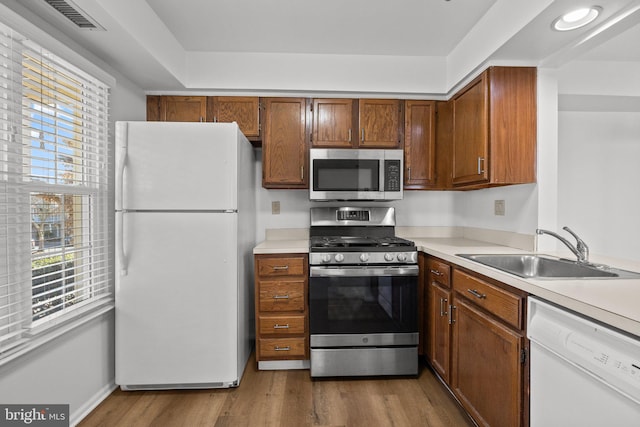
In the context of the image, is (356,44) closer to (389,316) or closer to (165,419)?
(389,316)

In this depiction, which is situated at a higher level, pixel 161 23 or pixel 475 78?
pixel 161 23

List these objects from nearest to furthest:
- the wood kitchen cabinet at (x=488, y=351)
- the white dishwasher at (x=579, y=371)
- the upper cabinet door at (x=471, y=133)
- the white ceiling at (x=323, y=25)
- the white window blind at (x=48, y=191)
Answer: the white dishwasher at (x=579, y=371)
the wood kitchen cabinet at (x=488, y=351)
the white window blind at (x=48, y=191)
the white ceiling at (x=323, y=25)
the upper cabinet door at (x=471, y=133)

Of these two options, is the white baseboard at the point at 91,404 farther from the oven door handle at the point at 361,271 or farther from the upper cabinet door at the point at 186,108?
the upper cabinet door at the point at 186,108

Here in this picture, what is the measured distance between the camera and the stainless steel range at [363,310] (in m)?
2.27

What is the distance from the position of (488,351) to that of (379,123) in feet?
6.01

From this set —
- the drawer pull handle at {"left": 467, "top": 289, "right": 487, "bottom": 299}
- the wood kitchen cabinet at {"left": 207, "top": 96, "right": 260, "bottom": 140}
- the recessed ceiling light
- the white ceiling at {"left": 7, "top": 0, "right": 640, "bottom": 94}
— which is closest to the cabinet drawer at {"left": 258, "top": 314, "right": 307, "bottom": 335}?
the drawer pull handle at {"left": 467, "top": 289, "right": 487, "bottom": 299}

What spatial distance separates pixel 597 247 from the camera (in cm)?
275

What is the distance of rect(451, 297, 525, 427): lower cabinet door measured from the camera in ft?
4.47

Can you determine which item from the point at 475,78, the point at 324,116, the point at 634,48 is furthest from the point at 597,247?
the point at 324,116

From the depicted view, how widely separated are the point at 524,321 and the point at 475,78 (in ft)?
5.49

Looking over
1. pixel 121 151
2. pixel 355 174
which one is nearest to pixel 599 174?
pixel 355 174

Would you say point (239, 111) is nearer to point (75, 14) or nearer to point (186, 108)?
point (186, 108)

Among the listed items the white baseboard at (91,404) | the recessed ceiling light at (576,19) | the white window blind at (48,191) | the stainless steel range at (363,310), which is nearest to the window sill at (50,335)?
the white window blind at (48,191)

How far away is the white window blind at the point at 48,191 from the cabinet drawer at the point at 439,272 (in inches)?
83.5
